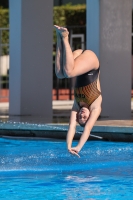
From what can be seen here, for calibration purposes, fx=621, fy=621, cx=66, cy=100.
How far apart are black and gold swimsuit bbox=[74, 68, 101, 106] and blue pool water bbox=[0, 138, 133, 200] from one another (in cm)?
90

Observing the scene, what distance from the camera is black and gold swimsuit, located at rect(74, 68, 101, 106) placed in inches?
331

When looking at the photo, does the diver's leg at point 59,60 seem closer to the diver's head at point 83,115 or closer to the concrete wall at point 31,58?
the diver's head at point 83,115

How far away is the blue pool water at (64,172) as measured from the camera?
22.6 feet

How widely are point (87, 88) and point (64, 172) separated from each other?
1194 mm

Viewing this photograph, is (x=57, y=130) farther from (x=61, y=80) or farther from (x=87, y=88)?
(x=61, y=80)

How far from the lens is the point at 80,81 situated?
339 inches

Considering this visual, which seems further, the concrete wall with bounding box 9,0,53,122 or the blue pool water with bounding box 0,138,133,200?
the concrete wall with bounding box 9,0,53,122

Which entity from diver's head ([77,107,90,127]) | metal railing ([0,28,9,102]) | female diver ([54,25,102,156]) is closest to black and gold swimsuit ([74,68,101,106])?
female diver ([54,25,102,156])

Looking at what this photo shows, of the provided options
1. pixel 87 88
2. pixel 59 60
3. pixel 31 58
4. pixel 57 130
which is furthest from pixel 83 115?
pixel 31 58

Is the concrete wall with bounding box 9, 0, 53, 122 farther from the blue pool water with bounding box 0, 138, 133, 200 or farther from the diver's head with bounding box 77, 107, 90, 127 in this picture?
the diver's head with bounding box 77, 107, 90, 127

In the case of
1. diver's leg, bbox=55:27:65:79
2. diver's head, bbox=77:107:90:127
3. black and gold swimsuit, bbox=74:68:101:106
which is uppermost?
diver's leg, bbox=55:27:65:79

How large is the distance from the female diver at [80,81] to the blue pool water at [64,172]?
46 centimetres

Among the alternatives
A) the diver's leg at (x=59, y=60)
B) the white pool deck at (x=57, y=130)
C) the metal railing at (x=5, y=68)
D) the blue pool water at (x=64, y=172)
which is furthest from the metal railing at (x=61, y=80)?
the diver's leg at (x=59, y=60)

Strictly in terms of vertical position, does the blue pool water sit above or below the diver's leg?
below
